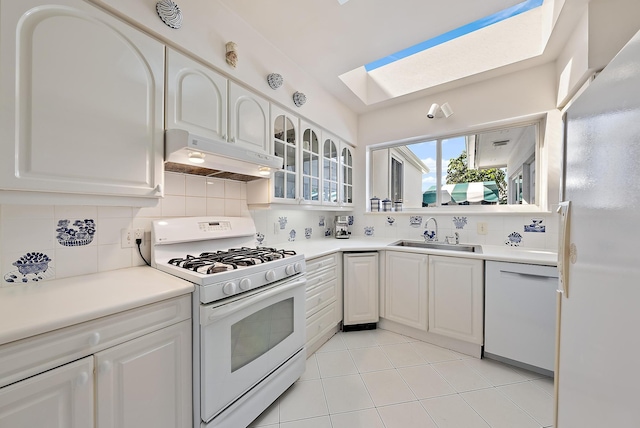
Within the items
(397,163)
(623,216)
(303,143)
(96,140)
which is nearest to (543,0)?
(397,163)

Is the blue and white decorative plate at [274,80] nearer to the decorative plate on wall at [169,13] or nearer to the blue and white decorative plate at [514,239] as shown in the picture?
the decorative plate on wall at [169,13]

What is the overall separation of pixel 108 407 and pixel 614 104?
173cm

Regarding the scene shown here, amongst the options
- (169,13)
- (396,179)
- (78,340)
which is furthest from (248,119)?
(396,179)

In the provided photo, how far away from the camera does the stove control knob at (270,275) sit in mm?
1342

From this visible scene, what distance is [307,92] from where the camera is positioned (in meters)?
2.29

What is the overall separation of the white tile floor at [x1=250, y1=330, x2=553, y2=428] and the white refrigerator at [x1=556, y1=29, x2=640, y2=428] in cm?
77

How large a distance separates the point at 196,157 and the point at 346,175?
76.9 inches

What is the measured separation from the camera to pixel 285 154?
6.76 ft

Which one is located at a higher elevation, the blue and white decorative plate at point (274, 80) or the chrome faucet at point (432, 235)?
the blue and white decorative plate at point (274, 80)

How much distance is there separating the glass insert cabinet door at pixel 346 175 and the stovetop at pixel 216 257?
1351 millimetres

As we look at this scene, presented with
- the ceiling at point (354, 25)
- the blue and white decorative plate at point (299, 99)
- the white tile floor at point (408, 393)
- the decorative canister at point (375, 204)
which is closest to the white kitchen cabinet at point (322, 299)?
the white tile floor at point (408, 393)

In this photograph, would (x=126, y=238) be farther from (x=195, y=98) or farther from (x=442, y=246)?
(x=442, y=246)

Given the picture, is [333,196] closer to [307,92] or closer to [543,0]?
[307,92]

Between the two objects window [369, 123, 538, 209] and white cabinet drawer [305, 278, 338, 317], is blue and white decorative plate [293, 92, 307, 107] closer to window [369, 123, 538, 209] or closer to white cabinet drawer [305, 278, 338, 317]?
window [369, 123, 538, 209]
